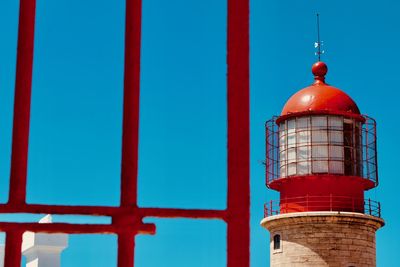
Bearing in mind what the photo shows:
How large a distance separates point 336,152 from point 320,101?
1.31 metres

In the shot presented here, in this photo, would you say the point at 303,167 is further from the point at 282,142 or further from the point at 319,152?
the point at 282,142

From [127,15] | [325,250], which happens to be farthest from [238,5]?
[325,250]

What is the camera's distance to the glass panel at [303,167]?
20.3 metres

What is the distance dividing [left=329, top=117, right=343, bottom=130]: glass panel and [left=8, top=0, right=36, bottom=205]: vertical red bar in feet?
61.0

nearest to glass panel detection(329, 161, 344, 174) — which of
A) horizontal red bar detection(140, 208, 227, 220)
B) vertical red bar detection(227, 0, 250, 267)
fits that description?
vertical red bar detection(227, 0, 250, 267)

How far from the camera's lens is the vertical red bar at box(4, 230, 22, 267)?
1.95m

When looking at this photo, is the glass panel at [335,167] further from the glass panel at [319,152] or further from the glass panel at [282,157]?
the glass panel at [282,157]

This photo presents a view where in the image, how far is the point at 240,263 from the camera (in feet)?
6.44

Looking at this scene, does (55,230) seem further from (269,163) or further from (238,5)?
(269,163)

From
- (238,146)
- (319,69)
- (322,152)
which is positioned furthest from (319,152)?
(238,146)

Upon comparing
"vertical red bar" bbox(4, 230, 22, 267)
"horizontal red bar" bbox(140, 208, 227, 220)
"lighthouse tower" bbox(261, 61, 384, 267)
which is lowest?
"vertical red bar" bbox(4, 230, 22, 267)

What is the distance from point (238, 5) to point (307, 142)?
18333 millimetres

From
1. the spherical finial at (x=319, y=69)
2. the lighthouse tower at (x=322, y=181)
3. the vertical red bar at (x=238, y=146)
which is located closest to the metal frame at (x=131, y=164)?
the vertical red bar at (x=238, y=146)

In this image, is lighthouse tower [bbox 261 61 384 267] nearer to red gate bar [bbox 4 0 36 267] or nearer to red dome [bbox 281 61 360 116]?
red dome [bbox 281 61 360 116]
